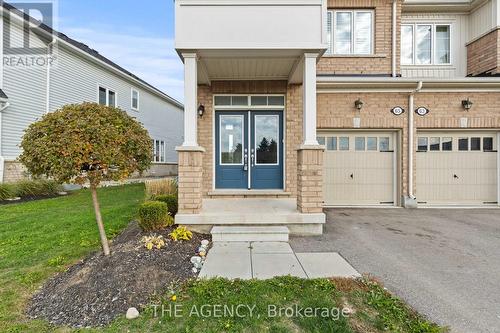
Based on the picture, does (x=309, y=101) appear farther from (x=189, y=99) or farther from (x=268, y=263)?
(x=268, y=263)

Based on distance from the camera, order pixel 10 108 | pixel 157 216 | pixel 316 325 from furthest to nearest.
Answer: pixel 10 108, pixel 157 216, pixel 316 325

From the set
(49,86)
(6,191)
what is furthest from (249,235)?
(49,86)

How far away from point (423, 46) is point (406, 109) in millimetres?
3063

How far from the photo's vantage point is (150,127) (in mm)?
19969

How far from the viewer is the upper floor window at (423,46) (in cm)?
953

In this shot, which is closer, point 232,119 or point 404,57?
point 232,119

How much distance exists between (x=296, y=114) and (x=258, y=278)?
5.15 m

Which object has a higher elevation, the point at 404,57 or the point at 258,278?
the point at 404,57

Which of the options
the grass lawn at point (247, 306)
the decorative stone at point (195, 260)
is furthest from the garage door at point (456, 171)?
the decorative stone at point (195, 260)

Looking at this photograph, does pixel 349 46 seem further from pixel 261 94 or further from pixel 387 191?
pixel 387 191

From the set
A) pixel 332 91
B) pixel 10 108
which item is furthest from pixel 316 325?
pixel 10 108

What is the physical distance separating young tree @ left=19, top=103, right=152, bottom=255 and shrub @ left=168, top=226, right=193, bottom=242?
134 centimetres

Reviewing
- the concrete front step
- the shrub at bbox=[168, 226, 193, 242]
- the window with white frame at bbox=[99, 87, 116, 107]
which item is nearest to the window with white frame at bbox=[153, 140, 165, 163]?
the window with white frame at bbox=[99, 87, 116, 107]

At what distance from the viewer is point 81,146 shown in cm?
361
